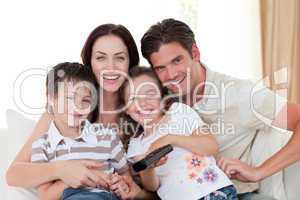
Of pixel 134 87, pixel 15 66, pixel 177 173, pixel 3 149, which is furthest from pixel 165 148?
pixel 15 66

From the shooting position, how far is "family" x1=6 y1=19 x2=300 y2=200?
160 centimetres

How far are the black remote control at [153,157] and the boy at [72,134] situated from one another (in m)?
0.17

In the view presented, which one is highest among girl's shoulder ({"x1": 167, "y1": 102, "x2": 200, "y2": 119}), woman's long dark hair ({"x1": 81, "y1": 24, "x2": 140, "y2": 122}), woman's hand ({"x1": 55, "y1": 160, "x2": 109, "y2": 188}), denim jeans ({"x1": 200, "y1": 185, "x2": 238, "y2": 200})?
woman's long dark hair ({"x1": 81, "y1": 24, "x2": 140, "y2": 122})

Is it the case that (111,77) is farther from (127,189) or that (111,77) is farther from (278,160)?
(278,160)

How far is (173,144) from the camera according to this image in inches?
62.6

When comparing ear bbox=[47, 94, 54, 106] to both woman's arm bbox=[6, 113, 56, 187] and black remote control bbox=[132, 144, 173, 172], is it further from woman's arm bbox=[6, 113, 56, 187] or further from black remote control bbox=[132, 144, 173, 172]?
black remote control bbox=[132, 144, 173, 172]

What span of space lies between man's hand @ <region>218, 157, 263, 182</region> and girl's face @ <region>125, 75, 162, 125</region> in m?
0.28

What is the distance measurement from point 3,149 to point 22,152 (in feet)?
0.51

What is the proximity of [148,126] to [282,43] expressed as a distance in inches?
56.6

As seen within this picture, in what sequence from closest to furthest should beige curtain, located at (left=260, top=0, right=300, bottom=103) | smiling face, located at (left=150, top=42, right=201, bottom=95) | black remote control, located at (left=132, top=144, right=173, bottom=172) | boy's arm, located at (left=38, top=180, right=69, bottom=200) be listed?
black remote control, located at (left=132, top=144, right=173, bottom=172) < boy's arm, located at (left=38, top=180, right=69, bottom=200) < smiling face, located at (left=150, top=42, right=201, bottom=95) < beige curtain, located at (left=260, top=0, right=300, bottom=103)

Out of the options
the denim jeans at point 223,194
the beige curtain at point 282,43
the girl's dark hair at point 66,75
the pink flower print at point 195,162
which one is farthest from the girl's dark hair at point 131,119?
the beige curtain at point 282,43

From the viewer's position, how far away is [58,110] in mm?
1694

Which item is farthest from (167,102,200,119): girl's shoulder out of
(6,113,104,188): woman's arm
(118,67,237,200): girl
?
(6,113,104,188): woman's arm

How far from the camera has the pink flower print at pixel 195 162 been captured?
1597 millimetres
